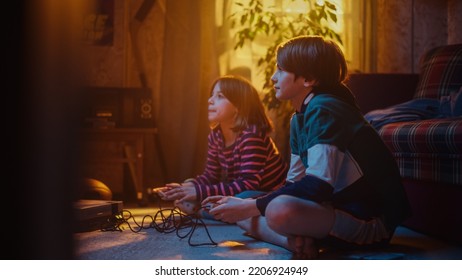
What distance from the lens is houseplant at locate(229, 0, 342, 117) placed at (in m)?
2.47

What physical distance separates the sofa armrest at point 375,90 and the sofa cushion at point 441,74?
8cm

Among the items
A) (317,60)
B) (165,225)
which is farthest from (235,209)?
(165,225)

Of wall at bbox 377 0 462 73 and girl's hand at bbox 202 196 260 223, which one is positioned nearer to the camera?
girl's hand at bbox 202 196 260 223

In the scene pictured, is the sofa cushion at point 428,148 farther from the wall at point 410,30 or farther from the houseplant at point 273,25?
the wall at point 410,30

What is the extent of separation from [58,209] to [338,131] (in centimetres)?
81

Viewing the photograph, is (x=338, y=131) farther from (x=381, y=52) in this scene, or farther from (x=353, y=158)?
(x=381, y=52)

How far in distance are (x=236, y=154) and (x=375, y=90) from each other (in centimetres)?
67

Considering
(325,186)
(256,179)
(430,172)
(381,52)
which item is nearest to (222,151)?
(256,179)

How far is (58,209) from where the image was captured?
0.33 meters

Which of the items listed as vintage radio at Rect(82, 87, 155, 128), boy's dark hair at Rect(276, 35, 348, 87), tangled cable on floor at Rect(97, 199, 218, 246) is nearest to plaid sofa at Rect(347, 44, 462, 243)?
boy's dark hair at Rect(276, 35, 348, 87)

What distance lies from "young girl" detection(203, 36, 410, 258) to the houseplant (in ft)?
4.07

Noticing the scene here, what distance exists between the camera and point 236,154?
1.73m

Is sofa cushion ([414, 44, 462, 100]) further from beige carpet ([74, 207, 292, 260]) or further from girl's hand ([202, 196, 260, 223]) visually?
girl's hand ([202, 196, 260, 223])

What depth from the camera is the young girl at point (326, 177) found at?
104 cm
